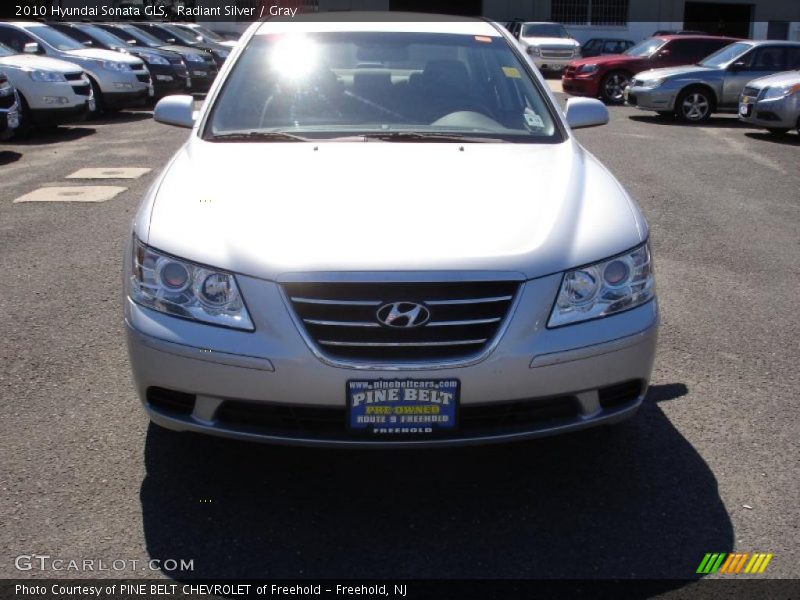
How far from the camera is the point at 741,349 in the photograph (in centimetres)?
528

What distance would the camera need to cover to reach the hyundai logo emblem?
3.25m

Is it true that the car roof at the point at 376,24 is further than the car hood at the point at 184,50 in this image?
No

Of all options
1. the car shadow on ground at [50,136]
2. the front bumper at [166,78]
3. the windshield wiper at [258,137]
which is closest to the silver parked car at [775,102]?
the car shadow on ground at [50,136]

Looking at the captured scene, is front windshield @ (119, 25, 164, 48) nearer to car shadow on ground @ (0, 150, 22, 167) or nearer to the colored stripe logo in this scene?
car shadow on ground @ (0, 150, 22, 167)

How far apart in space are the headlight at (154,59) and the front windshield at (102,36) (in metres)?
0.45

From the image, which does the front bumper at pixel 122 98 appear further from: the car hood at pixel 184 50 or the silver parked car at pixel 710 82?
the silver parked car at pixel 710 82

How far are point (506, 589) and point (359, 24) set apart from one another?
3.37 metres

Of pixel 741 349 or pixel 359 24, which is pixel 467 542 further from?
pixel 359 24

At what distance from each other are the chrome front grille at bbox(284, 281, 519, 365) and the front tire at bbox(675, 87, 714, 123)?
15.5m

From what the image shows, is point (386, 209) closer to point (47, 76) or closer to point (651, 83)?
point (47, 76)

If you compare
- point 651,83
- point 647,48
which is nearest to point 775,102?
point 651,83

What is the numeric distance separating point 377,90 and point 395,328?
1.98 metres

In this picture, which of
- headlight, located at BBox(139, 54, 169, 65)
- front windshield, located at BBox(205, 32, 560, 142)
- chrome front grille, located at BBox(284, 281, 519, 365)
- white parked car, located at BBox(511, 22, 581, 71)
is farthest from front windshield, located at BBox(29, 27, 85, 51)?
chrome front grille, located at BBox(284, 281, 519, 365)

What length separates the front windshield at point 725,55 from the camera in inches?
712
